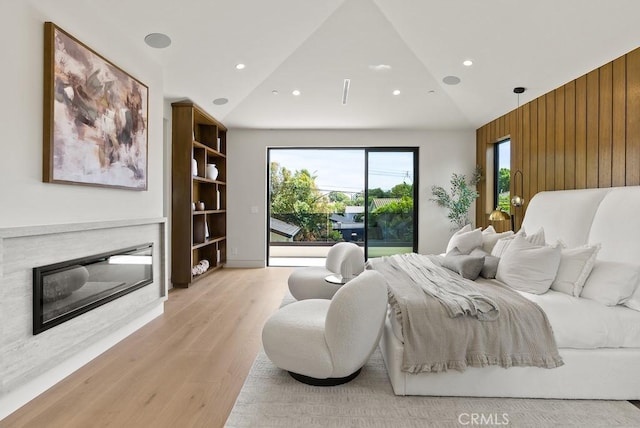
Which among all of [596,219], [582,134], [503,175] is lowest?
[596,219]

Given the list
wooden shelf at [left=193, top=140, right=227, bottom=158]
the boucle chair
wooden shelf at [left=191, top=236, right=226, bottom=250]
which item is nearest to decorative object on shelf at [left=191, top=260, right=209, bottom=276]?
wooden shelf at [left=191, top=236, right=226, bottom=250]

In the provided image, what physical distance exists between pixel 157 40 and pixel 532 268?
149 inches

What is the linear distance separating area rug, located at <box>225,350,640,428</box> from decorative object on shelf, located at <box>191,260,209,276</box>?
3.42 meters

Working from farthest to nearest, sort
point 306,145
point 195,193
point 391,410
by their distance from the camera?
point 306,145 → point 195,193 → point 391,410

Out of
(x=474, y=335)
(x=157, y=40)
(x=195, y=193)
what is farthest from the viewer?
(x=195, y=193)

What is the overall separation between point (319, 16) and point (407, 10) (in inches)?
36.3

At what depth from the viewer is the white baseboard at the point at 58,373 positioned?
6.89ft

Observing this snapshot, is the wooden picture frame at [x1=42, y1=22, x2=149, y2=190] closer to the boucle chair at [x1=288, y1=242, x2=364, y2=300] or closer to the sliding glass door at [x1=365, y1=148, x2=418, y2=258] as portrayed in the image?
the boucle chair at [x1=288, y1=242, x2=364, y2=300]

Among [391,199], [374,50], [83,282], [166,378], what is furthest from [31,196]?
[391,199]

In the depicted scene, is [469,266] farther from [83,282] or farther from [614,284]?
[83,282]

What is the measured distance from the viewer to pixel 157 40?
3.51 meters

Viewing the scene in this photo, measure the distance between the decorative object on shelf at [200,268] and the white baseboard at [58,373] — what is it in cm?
192

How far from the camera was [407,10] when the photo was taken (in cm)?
380

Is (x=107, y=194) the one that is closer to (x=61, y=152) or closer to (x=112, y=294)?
(x=61, y=152)
